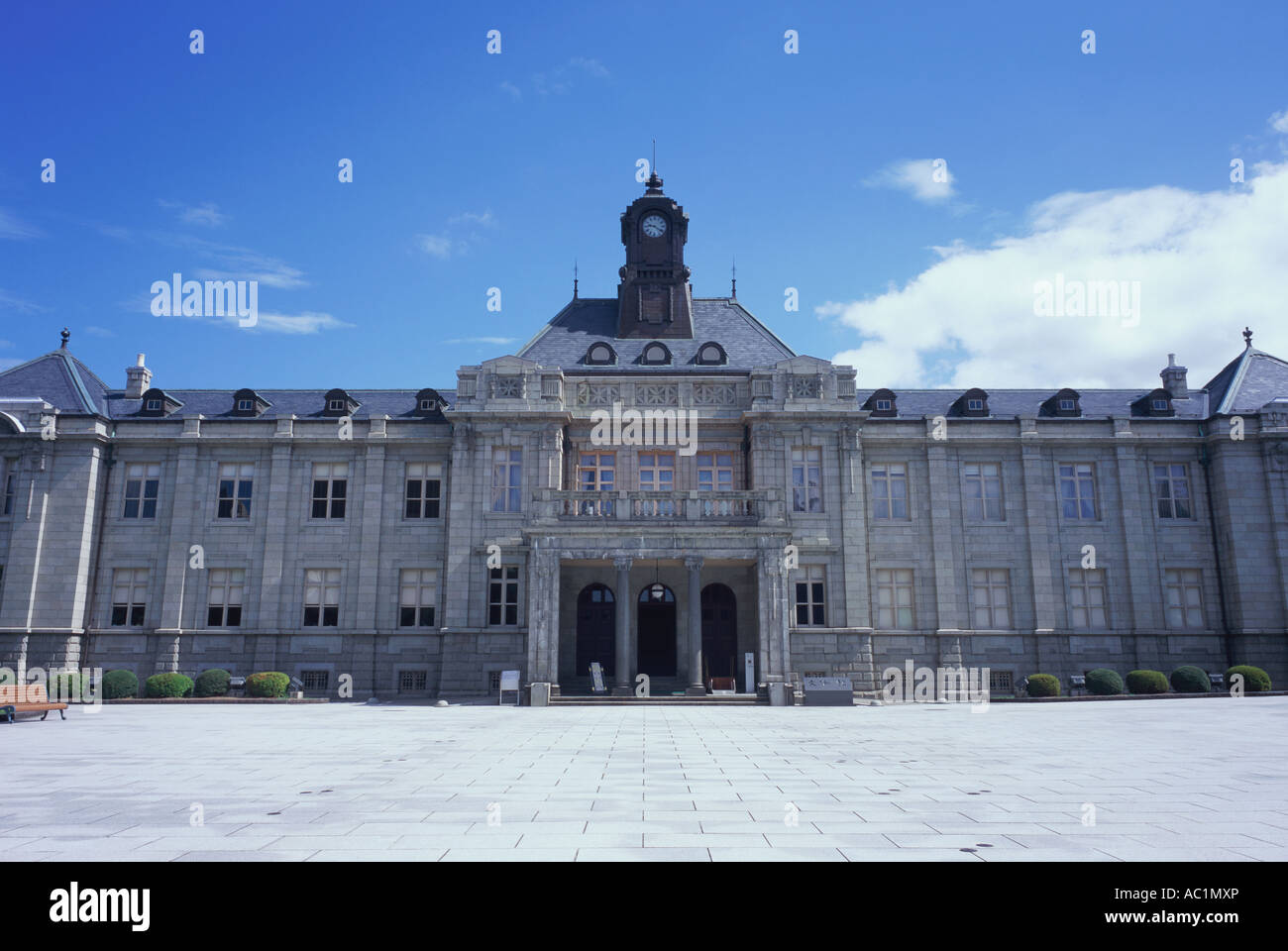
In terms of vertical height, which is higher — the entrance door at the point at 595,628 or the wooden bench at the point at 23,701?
the entrance door at the point at 595,628

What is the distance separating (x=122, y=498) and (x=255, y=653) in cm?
970

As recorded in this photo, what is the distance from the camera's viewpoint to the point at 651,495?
32.3 meters

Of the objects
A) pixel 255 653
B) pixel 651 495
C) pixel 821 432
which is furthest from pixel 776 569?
pixel 255 653

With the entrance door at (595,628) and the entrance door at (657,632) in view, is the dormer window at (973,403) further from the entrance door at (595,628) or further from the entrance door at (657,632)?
the entrance door at (595,628)

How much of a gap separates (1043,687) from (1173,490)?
1221cm

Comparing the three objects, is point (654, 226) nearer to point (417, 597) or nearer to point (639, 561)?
point (639, 561)

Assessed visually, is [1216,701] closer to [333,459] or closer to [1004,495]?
[1004,495]

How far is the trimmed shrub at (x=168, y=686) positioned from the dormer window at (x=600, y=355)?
21660mm

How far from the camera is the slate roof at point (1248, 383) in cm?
3834

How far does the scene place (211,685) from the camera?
111 feet

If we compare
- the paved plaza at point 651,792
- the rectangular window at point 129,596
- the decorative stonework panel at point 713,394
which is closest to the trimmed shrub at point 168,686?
the rectangular window at point 129,596

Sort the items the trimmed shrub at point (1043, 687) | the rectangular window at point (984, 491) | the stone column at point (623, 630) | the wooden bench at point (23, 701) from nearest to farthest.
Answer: the wooden bench at point (23, 701), the stone column at point (623, 630), the trimmed shrub at point (1043, 687), the rectangular window at point (984, 491)

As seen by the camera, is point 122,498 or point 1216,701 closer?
point 1216,701

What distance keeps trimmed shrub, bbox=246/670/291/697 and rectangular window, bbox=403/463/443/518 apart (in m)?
8.66
